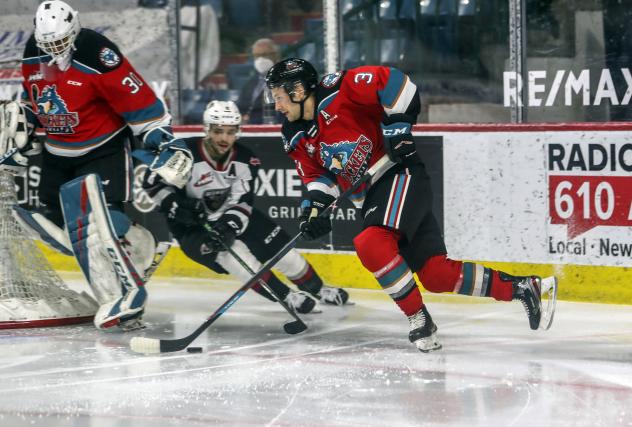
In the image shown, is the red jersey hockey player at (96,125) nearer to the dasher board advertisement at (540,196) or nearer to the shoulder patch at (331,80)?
the shoulder patch at (331,80)

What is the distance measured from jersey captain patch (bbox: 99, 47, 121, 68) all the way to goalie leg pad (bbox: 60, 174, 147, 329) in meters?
0.42

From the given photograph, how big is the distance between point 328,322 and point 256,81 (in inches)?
71.0

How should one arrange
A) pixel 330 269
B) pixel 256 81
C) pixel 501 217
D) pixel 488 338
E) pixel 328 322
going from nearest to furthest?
pixel 488 338 → pixel 328 322 → pixel 501 217 → pixel 330 269 → pixel 256 81

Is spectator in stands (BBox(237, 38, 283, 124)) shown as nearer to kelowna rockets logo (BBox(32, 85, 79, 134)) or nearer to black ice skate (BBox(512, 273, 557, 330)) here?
kelowna rockets logo (BBox(32, 85, 79, 134))

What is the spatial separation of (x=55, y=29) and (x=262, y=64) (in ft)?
5.94

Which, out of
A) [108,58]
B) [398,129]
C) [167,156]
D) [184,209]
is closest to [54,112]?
[108,58]

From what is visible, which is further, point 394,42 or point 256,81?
point 256,81

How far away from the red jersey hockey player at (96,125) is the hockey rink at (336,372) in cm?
26

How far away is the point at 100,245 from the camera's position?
15.0ft

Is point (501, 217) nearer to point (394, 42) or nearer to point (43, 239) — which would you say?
point (394, 42)

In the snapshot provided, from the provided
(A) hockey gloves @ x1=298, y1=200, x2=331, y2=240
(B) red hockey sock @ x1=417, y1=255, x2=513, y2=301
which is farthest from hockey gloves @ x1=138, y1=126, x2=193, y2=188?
(B) red hockey sock @ x1=417, y1=255, x2=513, y2=301

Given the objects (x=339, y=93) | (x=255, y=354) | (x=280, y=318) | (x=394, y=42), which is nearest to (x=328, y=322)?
(x=280, y=318)

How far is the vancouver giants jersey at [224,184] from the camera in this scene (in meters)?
4.90

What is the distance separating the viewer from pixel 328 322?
475 centimetres
